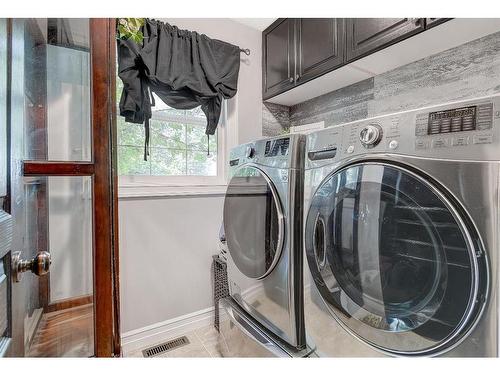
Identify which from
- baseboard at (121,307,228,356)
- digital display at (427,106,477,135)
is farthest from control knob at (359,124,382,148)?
baseboard at (121,307,228,356)

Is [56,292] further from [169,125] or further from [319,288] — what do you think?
[169,125]

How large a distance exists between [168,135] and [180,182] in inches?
14.6

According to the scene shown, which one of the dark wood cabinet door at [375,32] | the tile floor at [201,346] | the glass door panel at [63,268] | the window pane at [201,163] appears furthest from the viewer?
the window pane at [201,163]

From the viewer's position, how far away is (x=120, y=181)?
162cm

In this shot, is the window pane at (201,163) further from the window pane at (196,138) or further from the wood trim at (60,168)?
the wood trim at (60,168)

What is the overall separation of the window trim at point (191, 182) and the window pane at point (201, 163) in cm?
4

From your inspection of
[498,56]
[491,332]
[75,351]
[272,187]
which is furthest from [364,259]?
[498,56]

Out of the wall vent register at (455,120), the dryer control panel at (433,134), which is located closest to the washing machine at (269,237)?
the dryer control panel at (433,134)

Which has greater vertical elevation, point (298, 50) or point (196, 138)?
point (298, 50)

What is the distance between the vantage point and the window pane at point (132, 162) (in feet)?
5.44

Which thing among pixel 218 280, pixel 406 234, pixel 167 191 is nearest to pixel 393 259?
pixel 406 234

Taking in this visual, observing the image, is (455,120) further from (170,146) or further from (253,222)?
(170,146)

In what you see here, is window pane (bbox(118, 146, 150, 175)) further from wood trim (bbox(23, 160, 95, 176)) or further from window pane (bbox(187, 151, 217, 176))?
wood trim (bbox(23, 160, 95, 176))

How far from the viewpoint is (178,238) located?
177 cm
